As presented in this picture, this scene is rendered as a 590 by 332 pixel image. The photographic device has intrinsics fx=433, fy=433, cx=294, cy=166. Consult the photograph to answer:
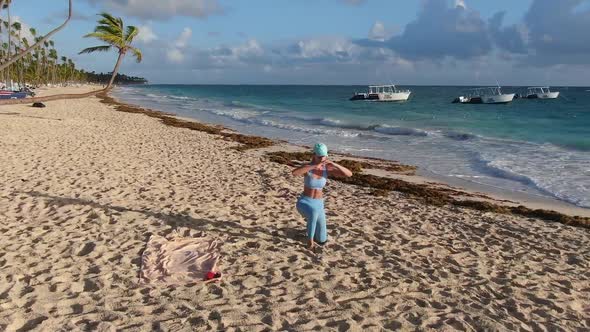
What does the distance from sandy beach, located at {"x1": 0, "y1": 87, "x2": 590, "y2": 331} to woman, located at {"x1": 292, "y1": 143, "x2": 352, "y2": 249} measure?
1.03 feet

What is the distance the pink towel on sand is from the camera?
5.13 metres

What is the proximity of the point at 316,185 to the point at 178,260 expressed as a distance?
2067mm

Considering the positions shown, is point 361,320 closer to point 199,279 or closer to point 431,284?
point 431,284

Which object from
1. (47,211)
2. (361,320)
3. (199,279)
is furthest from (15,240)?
(361,320)

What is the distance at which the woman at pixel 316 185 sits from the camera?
582 centimetres

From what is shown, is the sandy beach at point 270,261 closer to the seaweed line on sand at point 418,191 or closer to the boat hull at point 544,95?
the seaweed line on sand at point 418,191

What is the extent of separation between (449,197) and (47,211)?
8.55 m

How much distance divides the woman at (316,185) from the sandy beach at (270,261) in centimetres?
31

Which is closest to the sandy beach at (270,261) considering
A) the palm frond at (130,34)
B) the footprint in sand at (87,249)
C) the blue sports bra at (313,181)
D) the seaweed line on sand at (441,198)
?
the footprint in sand at (87,249)

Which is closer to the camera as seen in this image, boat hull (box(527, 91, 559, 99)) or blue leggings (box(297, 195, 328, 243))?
blue leggings (box(297, 195, 328, 243))

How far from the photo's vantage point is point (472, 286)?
5211 millimetres

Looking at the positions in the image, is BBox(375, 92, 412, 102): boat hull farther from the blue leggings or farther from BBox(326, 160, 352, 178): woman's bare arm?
BBox(326, 160, 352, 178): woman's bare arm

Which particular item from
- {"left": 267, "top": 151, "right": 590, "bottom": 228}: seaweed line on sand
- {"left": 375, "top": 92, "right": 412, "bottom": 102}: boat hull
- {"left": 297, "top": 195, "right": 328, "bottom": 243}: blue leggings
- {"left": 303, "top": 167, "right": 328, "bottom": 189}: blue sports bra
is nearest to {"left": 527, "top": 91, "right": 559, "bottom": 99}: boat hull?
{"left": 375, "top": 92, "right": 412, "bottom": 102}: boat hull

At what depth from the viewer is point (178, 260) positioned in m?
5.58
